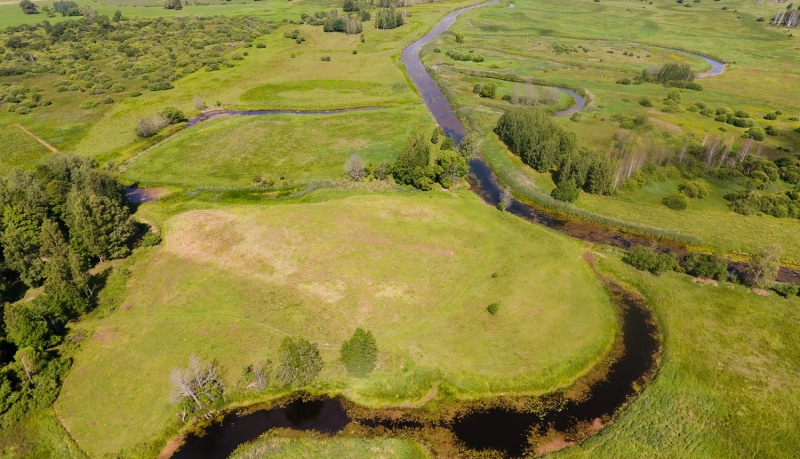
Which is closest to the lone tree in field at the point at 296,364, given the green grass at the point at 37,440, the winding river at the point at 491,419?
the winding river at the point at 491,419

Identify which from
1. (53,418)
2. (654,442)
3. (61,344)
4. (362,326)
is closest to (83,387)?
(53,418)

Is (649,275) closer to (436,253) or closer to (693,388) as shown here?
(693,388)

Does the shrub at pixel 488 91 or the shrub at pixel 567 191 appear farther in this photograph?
the shrub at pixel 488 91

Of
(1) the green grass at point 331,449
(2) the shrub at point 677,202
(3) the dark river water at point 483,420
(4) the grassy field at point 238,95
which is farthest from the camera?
(4) the grassy field at point 238,95

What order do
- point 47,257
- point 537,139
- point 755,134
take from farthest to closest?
point 755,134, point 537,139, point 47,257

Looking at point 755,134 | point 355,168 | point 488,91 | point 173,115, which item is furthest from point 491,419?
point 173,115

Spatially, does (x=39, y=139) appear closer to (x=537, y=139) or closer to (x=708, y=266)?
(x=537, y=139)

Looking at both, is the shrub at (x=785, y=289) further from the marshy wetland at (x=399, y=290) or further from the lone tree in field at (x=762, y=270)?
the marshy wetland at (x=399, y=290)
